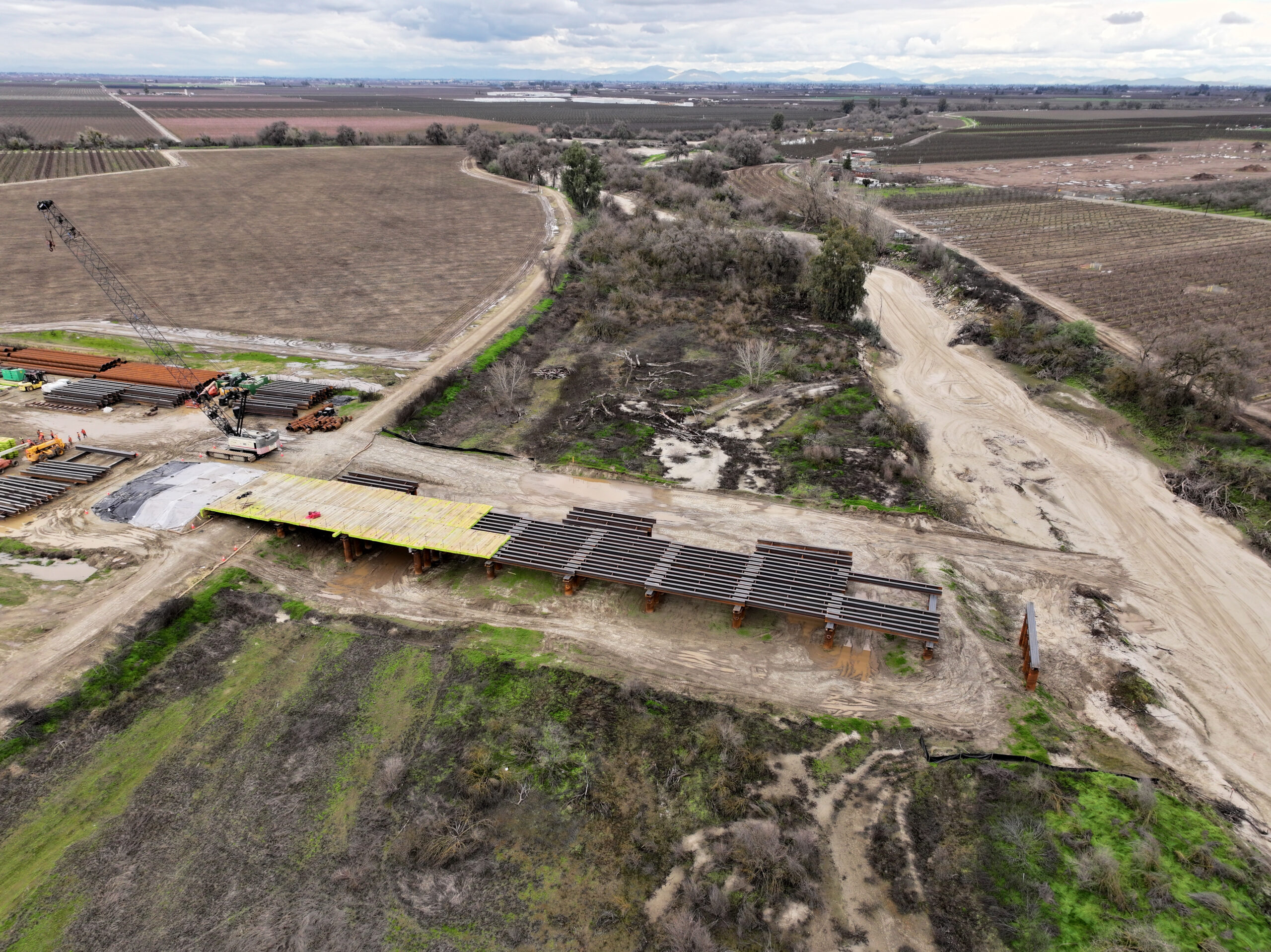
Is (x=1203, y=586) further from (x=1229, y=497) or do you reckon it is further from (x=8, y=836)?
(x=8, y=836)

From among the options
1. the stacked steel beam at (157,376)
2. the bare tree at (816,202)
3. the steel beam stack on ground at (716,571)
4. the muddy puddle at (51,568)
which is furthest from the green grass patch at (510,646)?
the bare tree at (816,202)

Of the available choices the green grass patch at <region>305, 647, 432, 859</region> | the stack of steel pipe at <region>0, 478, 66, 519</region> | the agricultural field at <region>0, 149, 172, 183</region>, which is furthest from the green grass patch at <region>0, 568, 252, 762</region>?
the agricultural field at <region>0, 149, 172, 183</region>

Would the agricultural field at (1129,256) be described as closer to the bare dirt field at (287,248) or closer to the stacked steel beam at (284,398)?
the bare dirt field at (287,248)

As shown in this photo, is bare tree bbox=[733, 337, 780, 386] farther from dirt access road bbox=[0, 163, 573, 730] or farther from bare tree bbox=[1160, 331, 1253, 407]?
bare tree bbox=[1160, 331, 1253, 407]

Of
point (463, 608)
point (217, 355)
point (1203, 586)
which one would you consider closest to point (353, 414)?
point (217, 355)

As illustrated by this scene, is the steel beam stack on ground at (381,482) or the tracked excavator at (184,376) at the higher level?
the tracked excavator at (184,376)
